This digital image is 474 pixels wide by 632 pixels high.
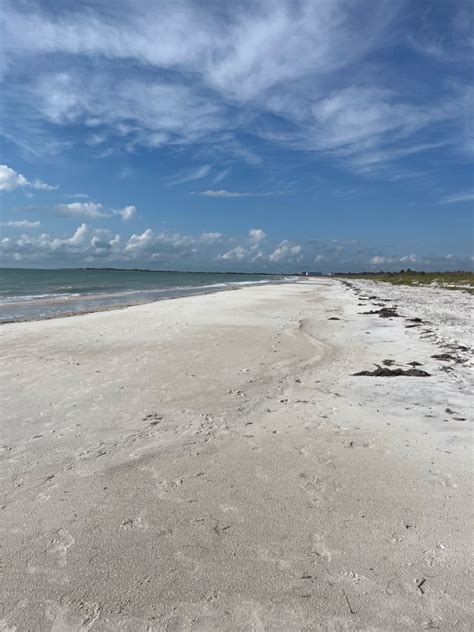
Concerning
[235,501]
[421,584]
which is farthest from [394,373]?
[421,584]

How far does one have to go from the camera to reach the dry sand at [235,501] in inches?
124

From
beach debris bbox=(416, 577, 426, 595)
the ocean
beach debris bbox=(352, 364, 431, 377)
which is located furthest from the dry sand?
the ocean

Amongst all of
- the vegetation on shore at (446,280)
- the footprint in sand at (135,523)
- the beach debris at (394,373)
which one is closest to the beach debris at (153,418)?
the footprint in sand at (135,523)

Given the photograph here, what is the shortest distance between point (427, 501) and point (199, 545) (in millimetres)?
2495

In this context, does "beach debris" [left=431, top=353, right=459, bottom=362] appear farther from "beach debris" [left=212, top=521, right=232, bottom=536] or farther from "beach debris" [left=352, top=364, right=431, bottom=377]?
"beach debris" [left=212, top=521, right=232, bottom=536]

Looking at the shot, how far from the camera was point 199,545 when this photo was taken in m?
3.80

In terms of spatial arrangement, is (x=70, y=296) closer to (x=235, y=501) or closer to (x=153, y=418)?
(x=153, y=418)

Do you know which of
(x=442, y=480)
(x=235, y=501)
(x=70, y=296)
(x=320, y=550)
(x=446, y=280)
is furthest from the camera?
(x=446, y=280)

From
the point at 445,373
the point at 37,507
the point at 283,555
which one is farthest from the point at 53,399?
the point at 445,373

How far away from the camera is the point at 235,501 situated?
4520mm

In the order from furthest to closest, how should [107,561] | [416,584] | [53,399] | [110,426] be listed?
[53,399] < [110,426] < [107,561] < [416,584]

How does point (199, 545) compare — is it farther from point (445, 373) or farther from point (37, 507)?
point (445, 373)

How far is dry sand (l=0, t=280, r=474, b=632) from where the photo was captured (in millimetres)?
3141

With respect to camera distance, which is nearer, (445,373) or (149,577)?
(149,577)
